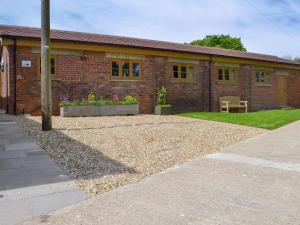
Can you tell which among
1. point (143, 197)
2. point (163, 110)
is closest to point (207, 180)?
point (143, 197)

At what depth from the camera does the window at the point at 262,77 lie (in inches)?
894

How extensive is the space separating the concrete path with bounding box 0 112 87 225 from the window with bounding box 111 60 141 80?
903 centimetres

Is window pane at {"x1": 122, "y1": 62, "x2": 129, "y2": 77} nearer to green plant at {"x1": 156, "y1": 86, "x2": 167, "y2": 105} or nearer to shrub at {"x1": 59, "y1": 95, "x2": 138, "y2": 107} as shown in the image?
shrub at {"x1": 59, "y1": 95, "x2": 138, "y2": 107}

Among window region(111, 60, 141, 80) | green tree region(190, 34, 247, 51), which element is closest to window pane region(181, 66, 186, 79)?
window region(111, 60, 141, 80)

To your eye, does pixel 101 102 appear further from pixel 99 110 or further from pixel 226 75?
pixel 226 75

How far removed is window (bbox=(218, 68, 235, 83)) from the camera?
67.0 ft

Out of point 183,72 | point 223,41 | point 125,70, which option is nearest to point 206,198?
point 125,70

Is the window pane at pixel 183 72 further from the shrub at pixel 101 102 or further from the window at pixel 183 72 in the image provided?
the shrub at pixel 101 102

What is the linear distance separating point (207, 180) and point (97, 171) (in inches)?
71.3

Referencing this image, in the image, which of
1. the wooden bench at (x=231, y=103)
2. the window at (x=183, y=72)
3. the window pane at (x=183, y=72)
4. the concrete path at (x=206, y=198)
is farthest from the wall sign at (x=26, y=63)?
the wooden bench at (x=231, y=103)

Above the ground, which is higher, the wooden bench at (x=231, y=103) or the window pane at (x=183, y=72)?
the window pane at (x=183, y=72)

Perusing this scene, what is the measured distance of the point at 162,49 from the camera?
685 inches

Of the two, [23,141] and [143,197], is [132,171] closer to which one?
[143,197]

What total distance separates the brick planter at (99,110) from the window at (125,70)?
1.82 metres
